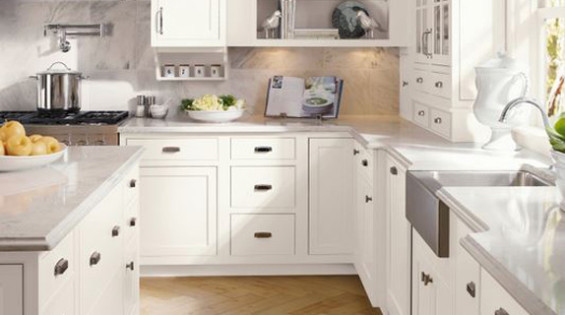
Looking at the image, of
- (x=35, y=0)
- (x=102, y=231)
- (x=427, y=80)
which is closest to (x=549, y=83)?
(x=427, y=80)

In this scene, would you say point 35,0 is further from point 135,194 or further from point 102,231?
point 102,231

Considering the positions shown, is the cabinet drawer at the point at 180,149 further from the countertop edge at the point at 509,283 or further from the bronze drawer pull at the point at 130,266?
the countertop edge at the point at 509,283

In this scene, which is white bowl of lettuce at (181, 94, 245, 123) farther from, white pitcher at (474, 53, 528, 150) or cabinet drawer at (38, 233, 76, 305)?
cabinet drawer at (38, 233, 76, 305)

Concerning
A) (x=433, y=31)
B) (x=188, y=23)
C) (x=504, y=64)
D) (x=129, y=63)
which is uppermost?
(x=188, y=23)

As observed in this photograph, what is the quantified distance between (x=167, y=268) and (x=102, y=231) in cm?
226

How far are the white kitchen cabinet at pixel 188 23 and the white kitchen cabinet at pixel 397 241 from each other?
1598 mm

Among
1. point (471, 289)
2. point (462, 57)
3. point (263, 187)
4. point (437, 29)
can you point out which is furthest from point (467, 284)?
point (263, 187)

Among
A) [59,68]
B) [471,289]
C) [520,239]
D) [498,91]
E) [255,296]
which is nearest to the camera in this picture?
[520,239]

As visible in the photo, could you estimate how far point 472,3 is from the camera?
4027 mm

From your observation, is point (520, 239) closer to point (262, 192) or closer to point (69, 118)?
point (262, 192)

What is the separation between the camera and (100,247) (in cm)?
277

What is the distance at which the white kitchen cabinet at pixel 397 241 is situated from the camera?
349 centimetres

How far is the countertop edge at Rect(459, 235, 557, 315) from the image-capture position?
4.74ft

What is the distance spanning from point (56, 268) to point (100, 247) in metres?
0.61
